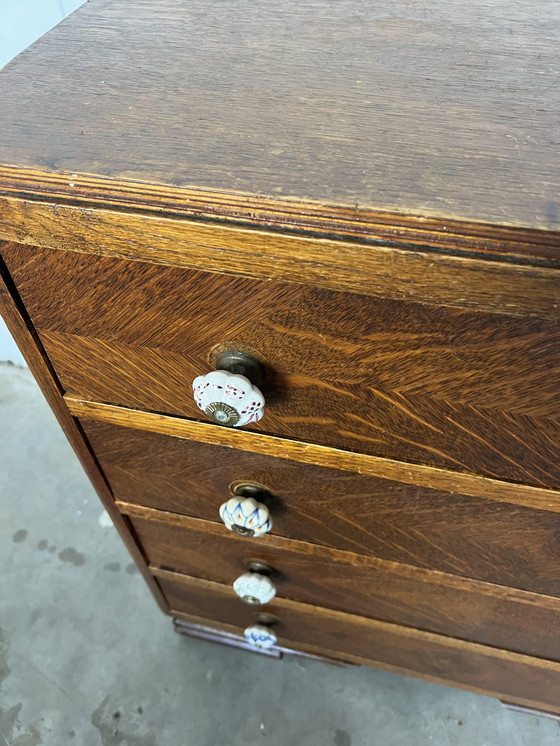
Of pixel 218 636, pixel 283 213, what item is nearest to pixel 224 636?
pixel 218 636

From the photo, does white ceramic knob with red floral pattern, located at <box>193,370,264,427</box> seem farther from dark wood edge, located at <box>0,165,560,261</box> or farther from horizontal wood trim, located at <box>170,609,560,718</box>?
horizontal wood trim, located at <box>170,609,560,718</box>

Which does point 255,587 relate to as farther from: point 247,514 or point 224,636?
point 224,636

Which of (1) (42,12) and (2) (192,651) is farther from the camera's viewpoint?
(2) (192,651)

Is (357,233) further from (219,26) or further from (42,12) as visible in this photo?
Result: (42,12)

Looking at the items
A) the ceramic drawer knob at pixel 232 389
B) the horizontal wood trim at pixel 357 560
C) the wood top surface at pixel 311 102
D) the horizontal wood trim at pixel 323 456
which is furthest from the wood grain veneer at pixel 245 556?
the wood top surface at pixel 311 102

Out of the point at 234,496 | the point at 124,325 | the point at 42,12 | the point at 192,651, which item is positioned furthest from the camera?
the point at 192,651

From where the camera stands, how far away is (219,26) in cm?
47

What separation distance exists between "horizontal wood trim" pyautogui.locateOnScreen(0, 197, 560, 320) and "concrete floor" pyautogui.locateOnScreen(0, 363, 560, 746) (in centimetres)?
75

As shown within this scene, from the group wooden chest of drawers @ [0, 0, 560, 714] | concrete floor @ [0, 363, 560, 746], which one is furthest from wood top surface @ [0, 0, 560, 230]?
concrete floor @ [0, 363, 560, 746]

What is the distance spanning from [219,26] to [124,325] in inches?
10.1

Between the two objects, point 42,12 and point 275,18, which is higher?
point 42,12

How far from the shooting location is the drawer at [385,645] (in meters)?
0.66

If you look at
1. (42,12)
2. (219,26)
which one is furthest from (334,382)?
(42,12)

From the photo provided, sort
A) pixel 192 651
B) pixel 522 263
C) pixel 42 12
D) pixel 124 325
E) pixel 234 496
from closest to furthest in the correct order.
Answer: pixel 522 263 < pixel 124 325 < pixel 234 496 < pixel 42 12 < pixel 192 651
